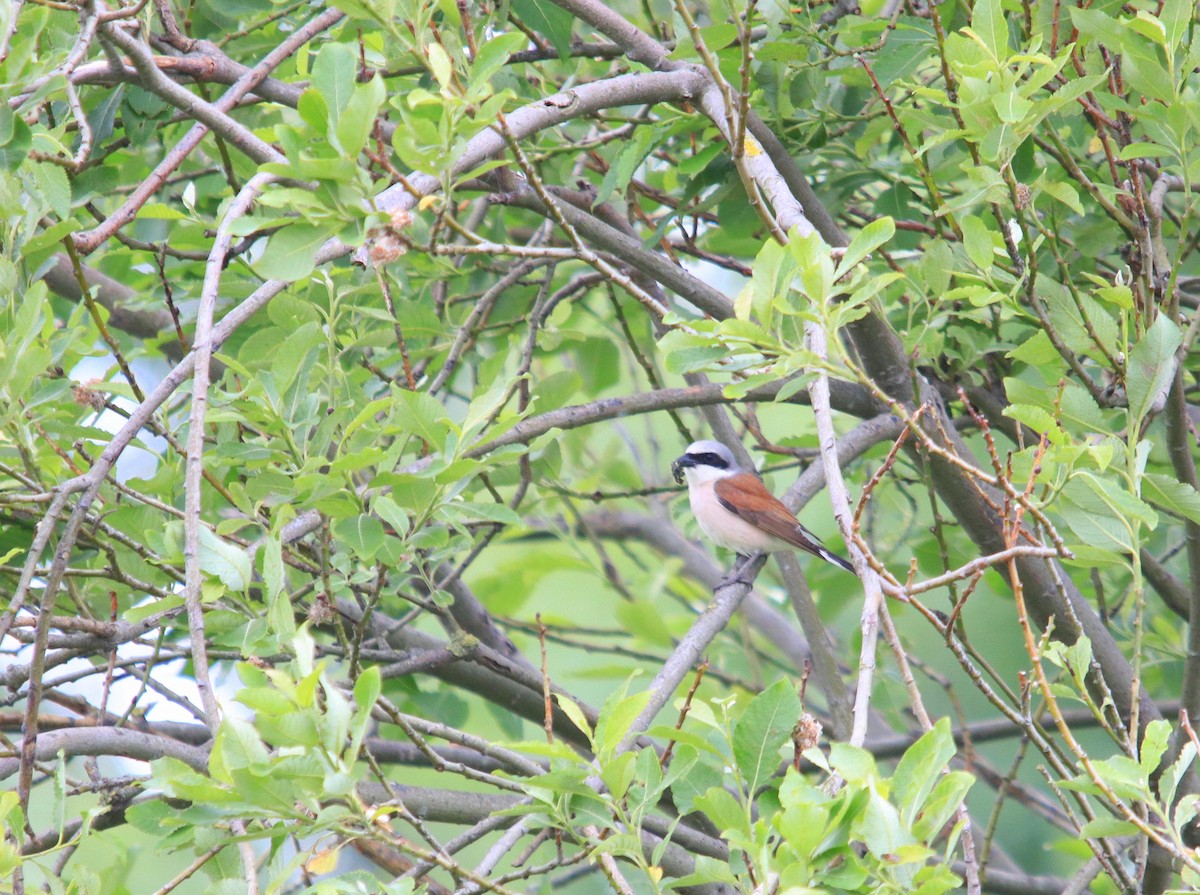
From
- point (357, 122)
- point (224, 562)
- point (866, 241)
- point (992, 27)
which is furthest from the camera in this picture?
point (992, 27)

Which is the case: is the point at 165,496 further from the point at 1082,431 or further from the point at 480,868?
the point at 1082,431

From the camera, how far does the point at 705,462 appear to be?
17.8 ft

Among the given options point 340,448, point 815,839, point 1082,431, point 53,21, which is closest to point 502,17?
point 53,21

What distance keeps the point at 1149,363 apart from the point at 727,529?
116 inches

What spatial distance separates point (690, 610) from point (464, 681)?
2208mm

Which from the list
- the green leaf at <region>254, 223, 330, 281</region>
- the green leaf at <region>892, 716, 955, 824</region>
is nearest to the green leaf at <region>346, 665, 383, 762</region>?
the green leaf at <region>254, 223, 330, 281</region>

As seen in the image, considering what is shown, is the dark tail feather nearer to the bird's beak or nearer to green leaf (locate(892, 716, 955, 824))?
the bird's beak

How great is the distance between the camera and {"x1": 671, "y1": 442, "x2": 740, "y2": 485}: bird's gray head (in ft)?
17.1

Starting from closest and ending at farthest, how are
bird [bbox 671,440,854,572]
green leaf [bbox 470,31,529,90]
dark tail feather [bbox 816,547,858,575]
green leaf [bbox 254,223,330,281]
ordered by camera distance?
1. green leaf [bbox 254,223,330,281]
2. green leaf [bbox 470,31,529,90]
3. bird [bbox 671,440,854,572]
4. dark tail feather [bbox 816,547,858,575]

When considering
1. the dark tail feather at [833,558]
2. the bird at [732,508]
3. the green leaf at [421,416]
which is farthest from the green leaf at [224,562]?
the dark tail feather at [833,558]

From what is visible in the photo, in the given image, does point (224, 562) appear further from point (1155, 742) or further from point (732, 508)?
point (732, 508)

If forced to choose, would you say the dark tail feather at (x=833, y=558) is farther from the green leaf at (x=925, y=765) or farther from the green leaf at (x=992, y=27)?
the green leaf at (x=925, y=765)

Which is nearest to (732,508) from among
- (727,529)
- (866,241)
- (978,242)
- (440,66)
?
(727,529)

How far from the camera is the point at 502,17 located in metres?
3.57
